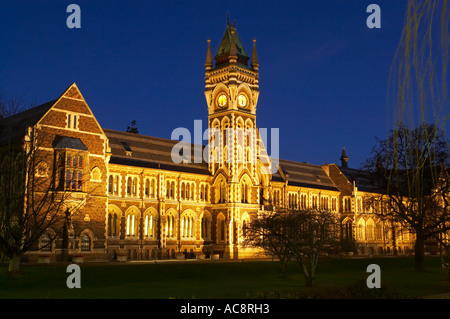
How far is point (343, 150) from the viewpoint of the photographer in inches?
4528

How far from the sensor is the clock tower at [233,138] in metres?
70.7

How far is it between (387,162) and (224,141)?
30.7m

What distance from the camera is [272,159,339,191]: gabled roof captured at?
86594mm

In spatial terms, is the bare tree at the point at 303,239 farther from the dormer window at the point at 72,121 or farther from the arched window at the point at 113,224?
the arched window at the point at 113,224

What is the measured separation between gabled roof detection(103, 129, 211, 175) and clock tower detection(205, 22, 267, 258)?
133 inches

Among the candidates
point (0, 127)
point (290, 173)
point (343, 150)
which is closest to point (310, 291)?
point (0, 127)

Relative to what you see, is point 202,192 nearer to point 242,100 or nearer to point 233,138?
point 233,138

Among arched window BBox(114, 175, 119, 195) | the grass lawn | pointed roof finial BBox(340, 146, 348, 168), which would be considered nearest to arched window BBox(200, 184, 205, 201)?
arched window BBox(114, 175, 119, 195)

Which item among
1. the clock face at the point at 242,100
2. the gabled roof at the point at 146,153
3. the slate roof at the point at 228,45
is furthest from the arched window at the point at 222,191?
the slate roof at the point at 228,45

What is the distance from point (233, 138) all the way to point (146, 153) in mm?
12586

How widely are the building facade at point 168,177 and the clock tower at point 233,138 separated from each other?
0.46 feet

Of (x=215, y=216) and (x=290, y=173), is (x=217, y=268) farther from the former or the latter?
(x=290, y=173)

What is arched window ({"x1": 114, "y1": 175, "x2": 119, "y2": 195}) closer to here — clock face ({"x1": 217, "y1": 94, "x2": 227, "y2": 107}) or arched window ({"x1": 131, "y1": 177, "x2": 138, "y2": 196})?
arched window ({"x1": 131, "y1": 177, "x2": 138, "y2": 196})

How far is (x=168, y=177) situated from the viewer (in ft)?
221
